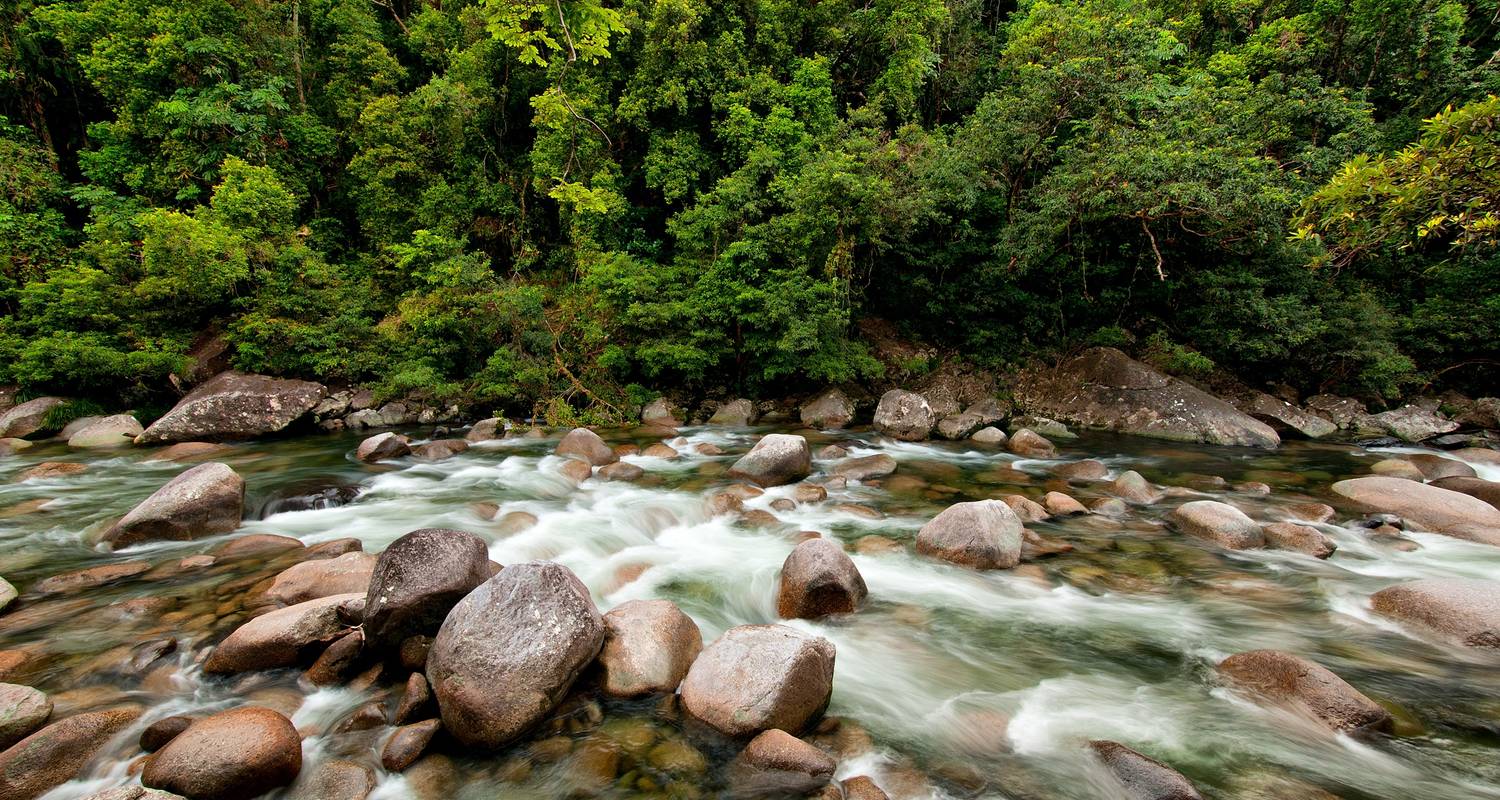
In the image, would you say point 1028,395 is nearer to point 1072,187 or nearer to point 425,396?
point 1072,187

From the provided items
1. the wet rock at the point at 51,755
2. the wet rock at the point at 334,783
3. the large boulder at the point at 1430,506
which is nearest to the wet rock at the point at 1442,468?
the large boulder at the point at 1430,506

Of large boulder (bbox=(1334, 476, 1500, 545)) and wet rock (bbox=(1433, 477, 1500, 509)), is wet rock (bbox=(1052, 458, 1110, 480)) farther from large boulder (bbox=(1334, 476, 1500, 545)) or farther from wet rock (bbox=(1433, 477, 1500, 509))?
wet rock (bbox=(1433, 477, 1500, 509))

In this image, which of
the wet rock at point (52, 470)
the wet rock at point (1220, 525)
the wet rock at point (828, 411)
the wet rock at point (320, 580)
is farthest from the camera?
the wet rock at point (828, 411)

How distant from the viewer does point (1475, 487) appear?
24.2ft

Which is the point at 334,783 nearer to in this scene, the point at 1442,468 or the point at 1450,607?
the point at 1450,607

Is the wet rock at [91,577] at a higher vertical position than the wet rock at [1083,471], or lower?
higher

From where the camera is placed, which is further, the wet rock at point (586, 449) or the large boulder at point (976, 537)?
the wet rock at point (586, 449)

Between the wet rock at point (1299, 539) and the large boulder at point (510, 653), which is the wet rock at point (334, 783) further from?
the wet rock at point (1299, 539)

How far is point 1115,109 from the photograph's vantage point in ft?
38.9

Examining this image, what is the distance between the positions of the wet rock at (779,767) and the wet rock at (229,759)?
2.24m

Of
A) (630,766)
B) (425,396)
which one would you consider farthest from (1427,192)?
(425,396)

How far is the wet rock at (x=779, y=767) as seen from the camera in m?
2.86

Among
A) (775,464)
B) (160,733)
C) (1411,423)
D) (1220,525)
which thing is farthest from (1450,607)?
(1411,423)

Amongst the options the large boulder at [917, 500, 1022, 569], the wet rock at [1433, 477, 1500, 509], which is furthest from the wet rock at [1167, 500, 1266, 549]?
the wet rock at [1433, 477, 1500, 509]
